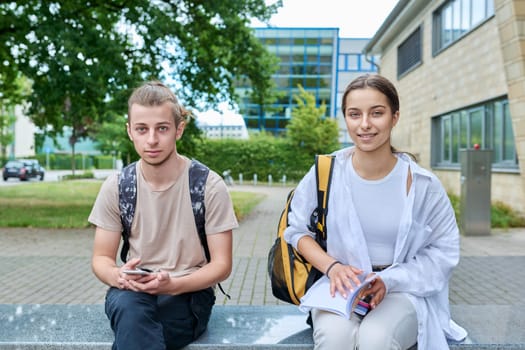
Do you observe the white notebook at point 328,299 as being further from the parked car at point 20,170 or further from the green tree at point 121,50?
the parked car at point 20,170

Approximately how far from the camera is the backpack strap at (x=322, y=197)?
8.96ft

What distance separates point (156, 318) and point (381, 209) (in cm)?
114

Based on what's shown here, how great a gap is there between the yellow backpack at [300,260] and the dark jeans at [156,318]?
365mm

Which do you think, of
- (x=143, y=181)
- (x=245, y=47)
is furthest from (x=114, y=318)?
(x=245, y=47)

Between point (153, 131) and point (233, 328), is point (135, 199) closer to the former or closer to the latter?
point (153, 131)

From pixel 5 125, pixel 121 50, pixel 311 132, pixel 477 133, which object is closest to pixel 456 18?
pixel 477 133

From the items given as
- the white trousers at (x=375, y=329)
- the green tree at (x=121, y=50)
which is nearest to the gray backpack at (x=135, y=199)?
the white trousers at (x=375, y=329)

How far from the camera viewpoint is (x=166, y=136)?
Answer: 8.95ft

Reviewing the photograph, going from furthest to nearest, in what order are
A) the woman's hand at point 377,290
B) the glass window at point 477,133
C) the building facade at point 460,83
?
the glass window at point 477,133, the building facade at point 460,83, the woman's hand at point 377,290

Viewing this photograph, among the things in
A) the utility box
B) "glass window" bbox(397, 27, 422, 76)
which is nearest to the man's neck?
the utility box

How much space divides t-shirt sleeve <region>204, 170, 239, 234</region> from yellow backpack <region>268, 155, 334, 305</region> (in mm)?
293

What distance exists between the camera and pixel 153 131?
8.86ft

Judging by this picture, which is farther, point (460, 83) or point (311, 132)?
point (311, 132)

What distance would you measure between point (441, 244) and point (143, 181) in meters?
1.44
